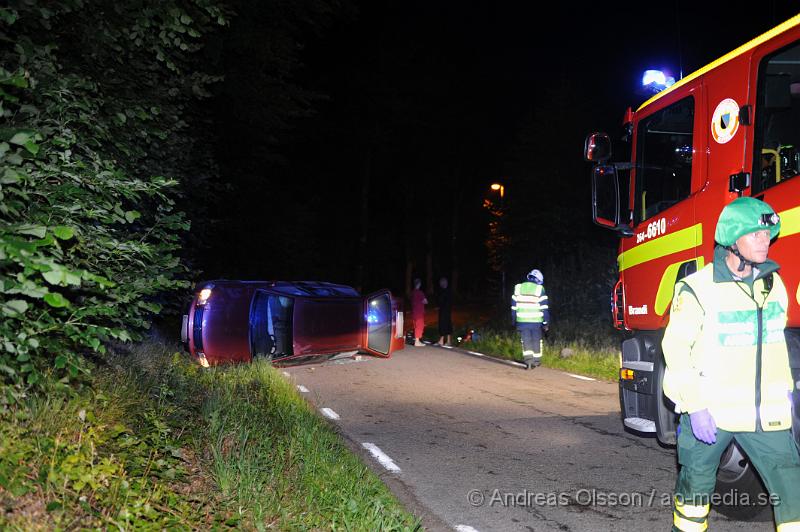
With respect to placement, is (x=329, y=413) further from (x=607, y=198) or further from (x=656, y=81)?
(x=656, y=81)

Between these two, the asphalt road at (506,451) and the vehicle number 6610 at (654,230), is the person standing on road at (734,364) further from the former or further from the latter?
the vehicle number 6610 at (654,230)

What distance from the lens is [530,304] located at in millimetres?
14203

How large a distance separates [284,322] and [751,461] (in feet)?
36.7

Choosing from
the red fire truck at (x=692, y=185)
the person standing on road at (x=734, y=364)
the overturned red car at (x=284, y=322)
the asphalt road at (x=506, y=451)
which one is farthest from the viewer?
the overturned red car at (x=284, y=322)

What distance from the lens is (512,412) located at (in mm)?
9328

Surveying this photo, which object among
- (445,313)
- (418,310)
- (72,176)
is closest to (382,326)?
(418,310)

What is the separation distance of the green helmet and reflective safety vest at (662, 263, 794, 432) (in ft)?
0.77

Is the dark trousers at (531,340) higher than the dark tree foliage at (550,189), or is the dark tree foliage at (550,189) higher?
the dark tree foliage at (550,189)

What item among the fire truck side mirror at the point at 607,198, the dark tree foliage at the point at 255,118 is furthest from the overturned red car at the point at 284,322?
the fire truck side mirror at the point at 607,198

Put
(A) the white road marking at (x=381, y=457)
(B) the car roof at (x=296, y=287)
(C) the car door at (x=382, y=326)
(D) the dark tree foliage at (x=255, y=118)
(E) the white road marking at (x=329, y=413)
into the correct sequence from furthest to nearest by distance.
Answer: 1. (D) the dark tree foliage at (x=255, y=118)
2. (C) the car door at (x=382, y=326)
3. (B) the car roof at (x=296, y=287)
4. (E) the white road marking at (x=329, y=413)
5. (A) the white road marking at (x=381, y=457)

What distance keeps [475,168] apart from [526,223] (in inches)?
948

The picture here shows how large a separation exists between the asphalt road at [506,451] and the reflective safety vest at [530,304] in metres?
1.68

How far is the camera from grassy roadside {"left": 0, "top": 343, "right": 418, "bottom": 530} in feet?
12.7

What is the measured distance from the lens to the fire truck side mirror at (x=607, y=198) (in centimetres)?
695
